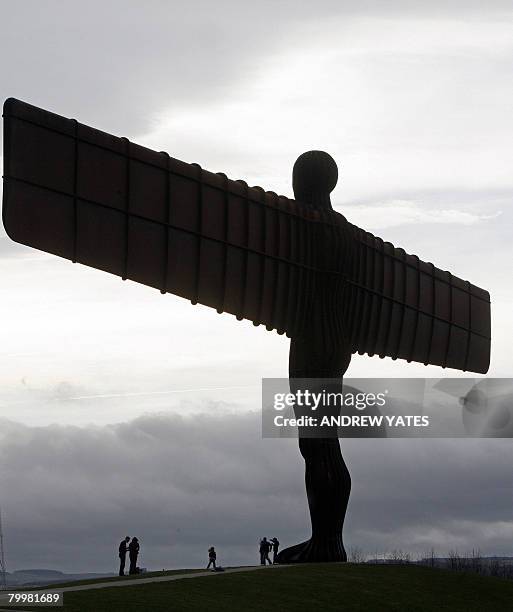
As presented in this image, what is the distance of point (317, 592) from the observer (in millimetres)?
16797

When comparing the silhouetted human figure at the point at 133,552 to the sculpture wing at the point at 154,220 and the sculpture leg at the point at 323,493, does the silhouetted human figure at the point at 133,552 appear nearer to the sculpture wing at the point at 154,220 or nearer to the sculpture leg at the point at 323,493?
the sculpture leg at the point at 323,493

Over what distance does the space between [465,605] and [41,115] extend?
10.1 meters

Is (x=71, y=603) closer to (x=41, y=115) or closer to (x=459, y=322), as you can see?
(x=41, y=115)

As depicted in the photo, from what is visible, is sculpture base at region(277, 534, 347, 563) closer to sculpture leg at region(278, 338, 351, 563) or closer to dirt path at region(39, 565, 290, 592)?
sculpture leg at region(278, 338, 351, 563)

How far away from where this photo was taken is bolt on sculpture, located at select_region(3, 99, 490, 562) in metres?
15.8

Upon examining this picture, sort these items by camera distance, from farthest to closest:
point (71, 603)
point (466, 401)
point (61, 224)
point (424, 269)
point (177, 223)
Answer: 1. point (466, 401)
2. point (424, 269)
3. point (177, 223)
4. point (61, 224)
5. point (71, 603)

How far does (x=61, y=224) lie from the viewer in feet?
52.4

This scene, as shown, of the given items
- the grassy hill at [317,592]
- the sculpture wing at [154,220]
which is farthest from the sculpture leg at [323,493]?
the sculpture wing at [154,220]

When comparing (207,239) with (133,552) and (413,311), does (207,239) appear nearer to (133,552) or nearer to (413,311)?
(413,311)

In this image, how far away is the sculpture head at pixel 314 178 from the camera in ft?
66.7

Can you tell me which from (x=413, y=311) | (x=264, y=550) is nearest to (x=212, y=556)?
(x=264, y=550)

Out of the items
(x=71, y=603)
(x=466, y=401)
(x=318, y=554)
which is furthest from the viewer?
(x=466, y=401)

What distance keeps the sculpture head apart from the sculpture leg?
281 centimetres

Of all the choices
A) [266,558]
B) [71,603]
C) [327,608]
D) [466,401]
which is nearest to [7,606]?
[71,603]
